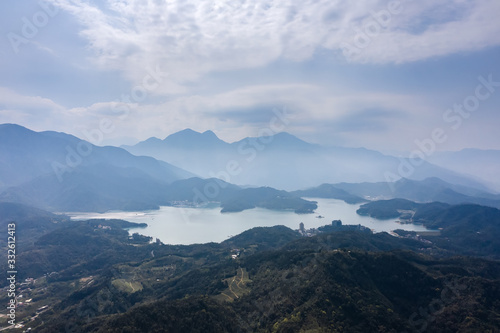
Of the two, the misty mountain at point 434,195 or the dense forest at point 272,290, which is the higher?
the misty mountain at point 434,195

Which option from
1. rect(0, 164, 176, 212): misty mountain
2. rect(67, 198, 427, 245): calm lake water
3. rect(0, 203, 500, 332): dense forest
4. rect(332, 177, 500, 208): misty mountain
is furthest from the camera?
rect(332, 177, 500, 208): misty mountain

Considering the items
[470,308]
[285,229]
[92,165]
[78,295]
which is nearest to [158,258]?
[78,295]

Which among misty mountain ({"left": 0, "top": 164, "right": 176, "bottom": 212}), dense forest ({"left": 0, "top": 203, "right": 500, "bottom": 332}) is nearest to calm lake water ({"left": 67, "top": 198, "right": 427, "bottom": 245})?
misty mountain ({"left": 0, "top": 164, "right": 176, "bottom": 212})

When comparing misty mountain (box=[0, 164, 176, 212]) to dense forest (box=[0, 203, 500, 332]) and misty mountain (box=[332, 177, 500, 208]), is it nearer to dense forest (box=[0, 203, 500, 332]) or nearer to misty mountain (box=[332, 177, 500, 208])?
dense forest (box=[0, 203, 500, 332])

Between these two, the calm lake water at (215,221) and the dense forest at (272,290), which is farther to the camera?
the calm lake water at (215,221)

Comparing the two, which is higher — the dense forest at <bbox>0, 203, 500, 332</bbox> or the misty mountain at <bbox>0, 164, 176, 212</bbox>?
the misty mountain at <bbox>0, 164, 176, 212</bbox>

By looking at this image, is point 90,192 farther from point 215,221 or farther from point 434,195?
point 434,195

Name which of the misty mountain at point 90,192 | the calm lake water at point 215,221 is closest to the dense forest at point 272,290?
the calm lake water at point 215,221

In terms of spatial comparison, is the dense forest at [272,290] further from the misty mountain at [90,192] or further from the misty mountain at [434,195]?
the misty mountain at [434,195]
